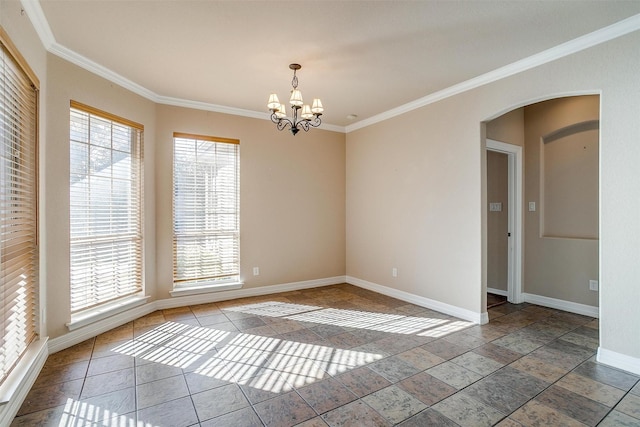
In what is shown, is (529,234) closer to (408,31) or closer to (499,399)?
(499,399)

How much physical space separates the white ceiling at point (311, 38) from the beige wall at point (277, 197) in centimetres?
83

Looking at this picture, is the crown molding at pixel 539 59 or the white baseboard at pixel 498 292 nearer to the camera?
the crown molding at pixel 539 59

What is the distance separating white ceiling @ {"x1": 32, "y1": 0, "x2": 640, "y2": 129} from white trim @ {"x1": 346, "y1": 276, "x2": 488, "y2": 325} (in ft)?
8.96

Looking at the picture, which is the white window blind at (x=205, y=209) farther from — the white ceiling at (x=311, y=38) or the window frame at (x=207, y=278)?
the white ceiling at (x=311, y=38)

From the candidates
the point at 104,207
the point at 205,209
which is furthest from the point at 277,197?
the point at 104,207

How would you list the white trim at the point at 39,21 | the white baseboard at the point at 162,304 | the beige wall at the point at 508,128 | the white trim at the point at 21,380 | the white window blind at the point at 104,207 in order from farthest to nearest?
the beige wall at the point at 508,128
the white window blind at the point at 104,207
the white baseboard at the point at 162,304
the white trim at the point at 39,21
the white trim at the point at 21,380

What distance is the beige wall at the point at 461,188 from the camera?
103 inches

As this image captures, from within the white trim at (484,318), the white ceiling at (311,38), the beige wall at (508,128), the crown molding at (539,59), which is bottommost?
the white trim at (484,318)

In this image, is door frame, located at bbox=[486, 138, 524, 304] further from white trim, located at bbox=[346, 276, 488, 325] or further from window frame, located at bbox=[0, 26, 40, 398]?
window frame, located at bbox=[0, 26, 40, 398]

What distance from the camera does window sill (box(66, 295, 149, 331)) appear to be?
315cm

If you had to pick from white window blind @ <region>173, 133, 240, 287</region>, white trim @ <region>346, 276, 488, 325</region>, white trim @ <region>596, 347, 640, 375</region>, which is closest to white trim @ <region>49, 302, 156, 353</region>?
white window blind @ <region>173, 133, 240, 287</region>

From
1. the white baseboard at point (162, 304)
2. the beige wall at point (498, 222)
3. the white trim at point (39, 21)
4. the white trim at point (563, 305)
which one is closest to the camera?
the white trim at point (39, 21)

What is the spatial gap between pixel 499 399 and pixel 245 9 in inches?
132

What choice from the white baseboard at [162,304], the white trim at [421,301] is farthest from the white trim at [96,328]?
the white trim at [421,301]
